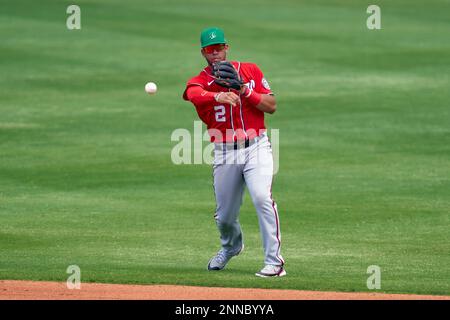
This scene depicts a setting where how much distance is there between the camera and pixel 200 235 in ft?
42.2

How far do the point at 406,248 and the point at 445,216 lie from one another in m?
2.03

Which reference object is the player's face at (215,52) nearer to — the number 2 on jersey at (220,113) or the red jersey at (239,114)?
the red jersey at (239,114)

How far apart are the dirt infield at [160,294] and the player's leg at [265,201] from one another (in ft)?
2.28

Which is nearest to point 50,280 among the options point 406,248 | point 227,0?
point 406,248

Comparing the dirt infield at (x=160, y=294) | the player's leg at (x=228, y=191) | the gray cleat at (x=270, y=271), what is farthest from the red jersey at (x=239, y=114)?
the dirt infield at (x=160, y=294)

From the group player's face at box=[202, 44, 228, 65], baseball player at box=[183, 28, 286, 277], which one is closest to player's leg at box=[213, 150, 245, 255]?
baseball player at box=[183, 28, 286, 277]

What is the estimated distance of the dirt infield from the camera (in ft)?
29.8

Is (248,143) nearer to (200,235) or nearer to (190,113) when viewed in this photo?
(200,235)

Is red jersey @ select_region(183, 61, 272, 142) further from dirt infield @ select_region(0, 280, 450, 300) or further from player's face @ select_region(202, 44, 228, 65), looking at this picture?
dirt infield @ select_region(0, 280, 450, 300)

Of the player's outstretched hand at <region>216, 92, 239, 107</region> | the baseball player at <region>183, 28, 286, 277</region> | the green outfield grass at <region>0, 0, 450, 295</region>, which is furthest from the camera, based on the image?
the green outfield grass at <region>0, 0, 450, 295</region>

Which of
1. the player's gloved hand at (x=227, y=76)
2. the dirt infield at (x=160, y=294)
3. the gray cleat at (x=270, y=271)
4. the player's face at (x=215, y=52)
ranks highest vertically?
the player's face at (x=215, y=52)

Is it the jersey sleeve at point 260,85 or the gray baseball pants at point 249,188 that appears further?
the jersey sleeve at point 260,85

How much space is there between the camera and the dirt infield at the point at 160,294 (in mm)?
9070

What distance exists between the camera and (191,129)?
2008 centimetres
